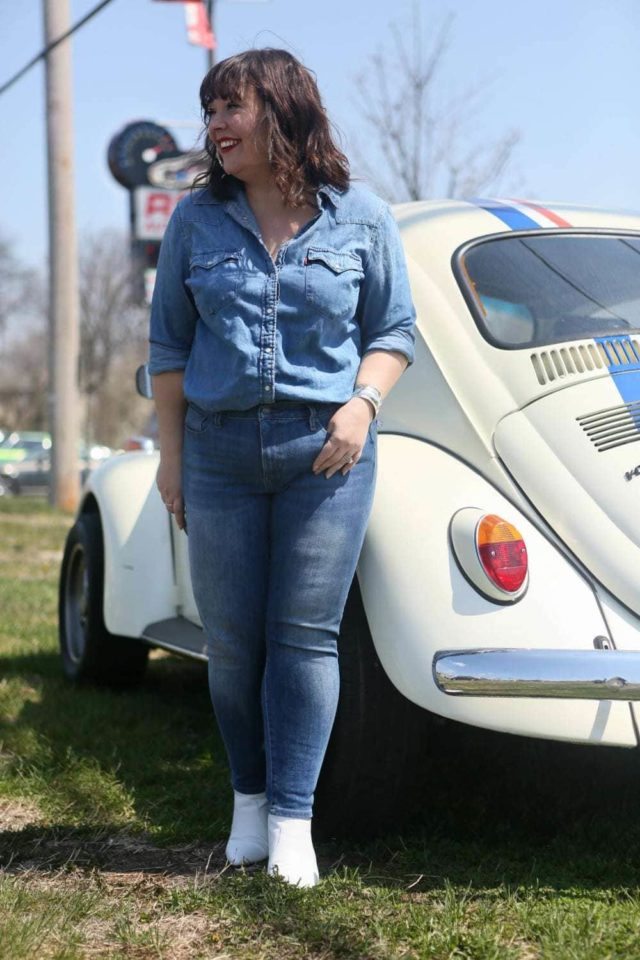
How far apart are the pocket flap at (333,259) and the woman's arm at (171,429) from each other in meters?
0.43

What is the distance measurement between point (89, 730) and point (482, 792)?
146cm

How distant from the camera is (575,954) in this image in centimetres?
244

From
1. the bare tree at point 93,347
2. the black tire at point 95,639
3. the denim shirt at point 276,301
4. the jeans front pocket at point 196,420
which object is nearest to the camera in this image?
the denim shirt at point 276,301

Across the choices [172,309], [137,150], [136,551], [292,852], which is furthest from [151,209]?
[292,852]

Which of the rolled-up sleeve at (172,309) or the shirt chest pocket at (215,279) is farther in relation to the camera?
the rolled-up sleeve at (172,309)

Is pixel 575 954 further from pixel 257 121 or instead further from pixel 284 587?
pixel 257 121

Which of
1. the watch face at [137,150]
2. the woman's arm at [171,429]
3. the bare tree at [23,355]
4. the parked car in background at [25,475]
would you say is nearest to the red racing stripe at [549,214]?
the woman's arm at [171,429]

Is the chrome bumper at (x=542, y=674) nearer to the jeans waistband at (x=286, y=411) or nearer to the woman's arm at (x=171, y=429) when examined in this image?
the jeans waistband at (x=286, y=411)

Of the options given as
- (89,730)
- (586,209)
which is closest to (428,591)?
(586,209)

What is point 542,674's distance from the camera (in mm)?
2689

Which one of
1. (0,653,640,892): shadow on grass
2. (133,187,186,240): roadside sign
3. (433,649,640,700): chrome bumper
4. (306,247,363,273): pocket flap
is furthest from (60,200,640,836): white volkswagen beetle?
(133,187,186,240): roadside sign

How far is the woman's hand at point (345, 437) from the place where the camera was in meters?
2.78

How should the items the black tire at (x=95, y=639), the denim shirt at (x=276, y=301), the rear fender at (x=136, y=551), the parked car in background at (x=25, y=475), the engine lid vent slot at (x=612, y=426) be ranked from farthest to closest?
the parked car in background at (x=25, y=475) < the black tire at (x=95, y=639) < the rear fender at (x=136, y=551) < the engine lid vent slot at (x=612, y=426) < the denim shirt at (x=276, y=301)

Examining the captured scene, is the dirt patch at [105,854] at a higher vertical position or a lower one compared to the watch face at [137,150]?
lower
